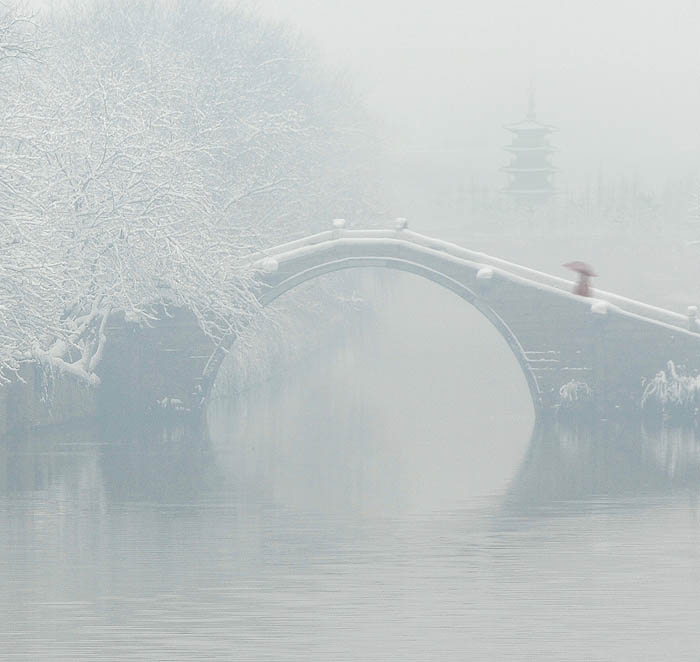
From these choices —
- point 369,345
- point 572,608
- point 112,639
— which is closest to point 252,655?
point 112,639

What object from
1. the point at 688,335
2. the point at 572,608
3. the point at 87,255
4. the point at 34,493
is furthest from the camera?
the point at 688,335

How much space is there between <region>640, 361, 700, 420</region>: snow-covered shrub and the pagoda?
2851 inches

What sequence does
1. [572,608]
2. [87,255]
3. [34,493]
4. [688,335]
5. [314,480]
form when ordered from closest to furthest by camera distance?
[572,608] < [34,493] < [314,480] < [87,255] < [688,335]

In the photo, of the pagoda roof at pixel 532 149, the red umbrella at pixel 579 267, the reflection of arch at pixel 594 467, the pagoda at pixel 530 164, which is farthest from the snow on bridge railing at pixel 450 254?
the pagoda roof at pixel 532 149

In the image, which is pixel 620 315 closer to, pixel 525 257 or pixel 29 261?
pixel 29 261

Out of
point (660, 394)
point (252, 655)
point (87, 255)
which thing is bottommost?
point (252, 655)

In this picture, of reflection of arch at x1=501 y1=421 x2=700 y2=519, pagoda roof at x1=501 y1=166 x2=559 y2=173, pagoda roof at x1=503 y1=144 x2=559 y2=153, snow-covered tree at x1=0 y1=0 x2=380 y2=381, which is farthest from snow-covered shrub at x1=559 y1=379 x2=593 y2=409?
pagoda roof at x1=503 y1=144 x2=559 y2=153

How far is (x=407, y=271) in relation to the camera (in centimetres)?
4381

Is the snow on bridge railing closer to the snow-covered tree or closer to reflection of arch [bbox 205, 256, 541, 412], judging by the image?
reflection of arch [bbox 205, 256, 541, 412]

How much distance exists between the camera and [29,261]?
32.6 metres

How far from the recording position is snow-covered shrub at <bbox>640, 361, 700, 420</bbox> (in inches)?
1684

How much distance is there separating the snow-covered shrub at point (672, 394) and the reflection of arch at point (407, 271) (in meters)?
2.75

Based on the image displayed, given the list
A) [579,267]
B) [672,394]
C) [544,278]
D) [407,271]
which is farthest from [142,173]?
[672,394]

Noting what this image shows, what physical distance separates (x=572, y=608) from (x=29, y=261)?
1516 cm
